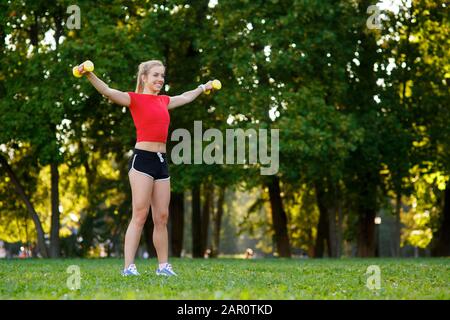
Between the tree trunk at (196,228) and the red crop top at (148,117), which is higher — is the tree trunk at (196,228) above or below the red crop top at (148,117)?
below

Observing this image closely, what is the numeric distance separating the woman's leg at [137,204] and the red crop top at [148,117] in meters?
0.46

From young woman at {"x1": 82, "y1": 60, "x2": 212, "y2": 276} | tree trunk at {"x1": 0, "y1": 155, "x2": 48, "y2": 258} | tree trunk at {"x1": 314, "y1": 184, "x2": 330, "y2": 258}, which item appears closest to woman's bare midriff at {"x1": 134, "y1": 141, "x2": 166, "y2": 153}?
young woman at {"x1": 82, "y1": 60, "x2": 212, "y2": 276}

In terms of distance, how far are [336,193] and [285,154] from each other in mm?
6236

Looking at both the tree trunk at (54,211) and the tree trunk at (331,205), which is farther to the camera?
the tree trunk at (331,205)

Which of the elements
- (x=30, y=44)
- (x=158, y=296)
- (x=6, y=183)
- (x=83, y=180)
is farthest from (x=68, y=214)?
(x=158, y=296)

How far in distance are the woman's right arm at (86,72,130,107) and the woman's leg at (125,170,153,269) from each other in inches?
32.9

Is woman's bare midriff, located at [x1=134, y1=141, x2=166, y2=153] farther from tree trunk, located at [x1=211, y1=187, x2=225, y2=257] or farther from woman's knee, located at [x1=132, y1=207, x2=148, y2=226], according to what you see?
tree trunk, located at [x1=211, y1=187, x2=225, y2=257]

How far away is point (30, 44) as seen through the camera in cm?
2567

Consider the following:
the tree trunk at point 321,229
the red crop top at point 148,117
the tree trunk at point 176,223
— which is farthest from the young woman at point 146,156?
the tree trunk at point 321,229

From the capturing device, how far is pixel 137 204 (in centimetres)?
910

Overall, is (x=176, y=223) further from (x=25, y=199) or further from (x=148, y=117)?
(x=148, y=117)

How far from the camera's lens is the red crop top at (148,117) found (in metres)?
9.09

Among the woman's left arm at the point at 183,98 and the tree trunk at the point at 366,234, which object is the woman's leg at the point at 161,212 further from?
the tree trunk at the point at 366,234

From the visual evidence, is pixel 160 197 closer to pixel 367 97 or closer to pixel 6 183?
pixel 367 97
